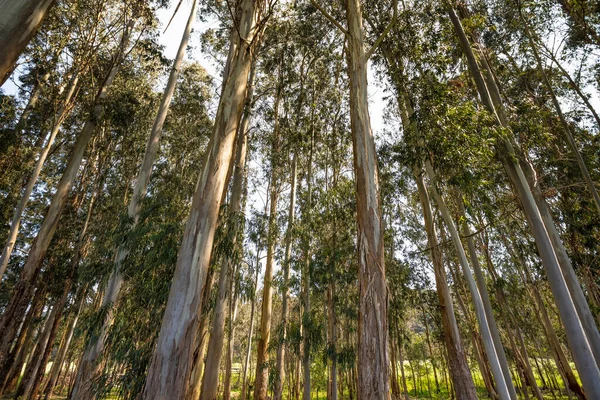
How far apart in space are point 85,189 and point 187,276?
33.0 feet

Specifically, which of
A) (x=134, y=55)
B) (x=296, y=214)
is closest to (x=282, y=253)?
(x=296, y=214)

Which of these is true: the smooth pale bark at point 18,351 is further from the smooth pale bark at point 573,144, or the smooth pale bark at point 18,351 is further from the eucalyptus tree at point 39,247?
the smooth pale bark at point 573,144

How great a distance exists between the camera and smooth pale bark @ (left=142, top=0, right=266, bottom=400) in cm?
262

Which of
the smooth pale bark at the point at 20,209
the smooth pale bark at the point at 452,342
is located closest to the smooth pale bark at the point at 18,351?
the smooth pale bark at the point at 20,209

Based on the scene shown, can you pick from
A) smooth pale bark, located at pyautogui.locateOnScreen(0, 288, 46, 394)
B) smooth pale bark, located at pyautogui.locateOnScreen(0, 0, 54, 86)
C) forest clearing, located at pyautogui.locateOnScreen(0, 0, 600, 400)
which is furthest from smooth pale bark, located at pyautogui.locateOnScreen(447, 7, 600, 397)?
smooth pale bark, located at pyautogui.locateOnScreen(0, 288, 46, 394)

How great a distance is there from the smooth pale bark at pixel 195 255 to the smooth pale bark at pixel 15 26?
227 cm

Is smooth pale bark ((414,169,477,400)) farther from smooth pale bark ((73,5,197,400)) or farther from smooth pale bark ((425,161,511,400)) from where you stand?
smooth pale bark ((73,5,197,400))

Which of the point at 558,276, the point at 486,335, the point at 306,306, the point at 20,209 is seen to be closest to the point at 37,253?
the point at 20,209

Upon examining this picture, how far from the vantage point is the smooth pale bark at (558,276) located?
11.9 feet

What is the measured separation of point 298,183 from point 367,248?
8.90 meters

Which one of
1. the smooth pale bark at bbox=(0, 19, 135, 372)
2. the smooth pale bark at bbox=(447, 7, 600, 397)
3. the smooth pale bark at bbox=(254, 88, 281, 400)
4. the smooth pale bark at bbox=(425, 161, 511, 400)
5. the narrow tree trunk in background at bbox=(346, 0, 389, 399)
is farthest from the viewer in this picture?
the smooth pale bark at bbox=(254, 88, 281, 400)

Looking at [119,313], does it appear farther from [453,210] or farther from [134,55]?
[134,55]

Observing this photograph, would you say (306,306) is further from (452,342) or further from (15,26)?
(15,26)

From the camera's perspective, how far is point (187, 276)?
299cm
